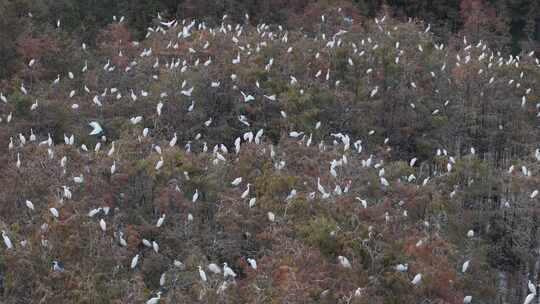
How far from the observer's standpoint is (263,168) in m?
8.96

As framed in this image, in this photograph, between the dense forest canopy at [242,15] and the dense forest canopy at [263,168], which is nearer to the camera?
the dense forest canopy at [263,168]

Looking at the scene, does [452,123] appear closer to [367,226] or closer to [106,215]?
[367,226]

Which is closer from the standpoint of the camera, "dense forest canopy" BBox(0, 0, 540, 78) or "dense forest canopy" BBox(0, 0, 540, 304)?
"dense forest canopy" BBox(0, 0, 540, 304)

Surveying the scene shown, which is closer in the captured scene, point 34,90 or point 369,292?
point 369,292

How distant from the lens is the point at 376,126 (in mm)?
12008

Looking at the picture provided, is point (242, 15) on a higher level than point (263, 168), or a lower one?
lower

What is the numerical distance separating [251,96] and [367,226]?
14.9 ft

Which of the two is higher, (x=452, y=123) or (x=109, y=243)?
(x=109, y=243)

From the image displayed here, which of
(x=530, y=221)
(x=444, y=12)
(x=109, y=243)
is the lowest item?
(x=444, y=12)

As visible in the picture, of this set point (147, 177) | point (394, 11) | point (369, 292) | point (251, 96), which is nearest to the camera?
point (369, 292)

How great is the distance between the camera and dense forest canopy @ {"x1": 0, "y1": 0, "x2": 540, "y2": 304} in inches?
272

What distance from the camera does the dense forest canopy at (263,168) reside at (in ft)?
22.7

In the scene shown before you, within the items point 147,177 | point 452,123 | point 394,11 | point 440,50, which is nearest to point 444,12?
point 394,11

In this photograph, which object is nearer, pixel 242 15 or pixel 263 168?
pixel 263 168
